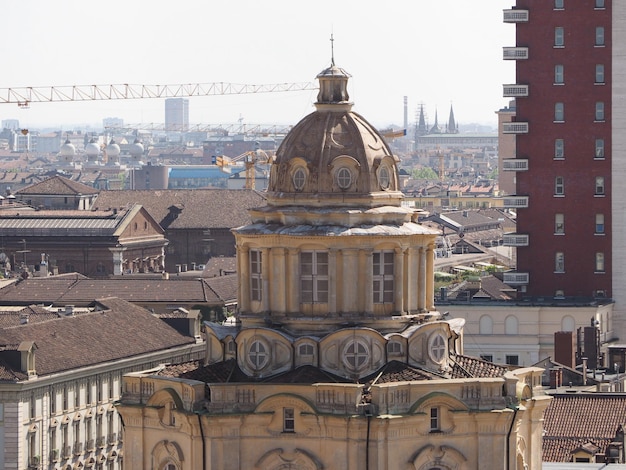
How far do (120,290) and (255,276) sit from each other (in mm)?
122757

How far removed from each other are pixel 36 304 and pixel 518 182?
3339 centimetres

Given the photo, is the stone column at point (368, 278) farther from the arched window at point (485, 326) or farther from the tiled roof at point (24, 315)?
the arched window at point (485, 326)

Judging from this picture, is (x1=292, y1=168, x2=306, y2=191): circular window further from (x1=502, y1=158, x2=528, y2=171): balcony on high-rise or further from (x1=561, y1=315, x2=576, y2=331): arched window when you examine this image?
(x1=502, y1=158, x2=528, y2=171): balcony on high-rise

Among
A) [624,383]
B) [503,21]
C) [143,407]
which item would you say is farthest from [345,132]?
[503,21]

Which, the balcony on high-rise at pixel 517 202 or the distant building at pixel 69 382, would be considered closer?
the distant building at pixel 69 382

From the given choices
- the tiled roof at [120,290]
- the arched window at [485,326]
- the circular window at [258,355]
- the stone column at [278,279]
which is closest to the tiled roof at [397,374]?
the circular window at [258,355]

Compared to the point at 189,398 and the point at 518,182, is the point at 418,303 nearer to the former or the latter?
the point at 189,398

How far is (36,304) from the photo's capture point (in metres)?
182

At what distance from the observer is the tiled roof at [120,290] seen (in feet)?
609

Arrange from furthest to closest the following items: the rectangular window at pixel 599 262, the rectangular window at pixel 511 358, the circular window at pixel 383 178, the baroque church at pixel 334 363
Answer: the rectangular window at pixel 599 262 → the rectangular window at pixel 511 358 → the circular window at pixel 383 178 → the baroque church at pixel 334 363

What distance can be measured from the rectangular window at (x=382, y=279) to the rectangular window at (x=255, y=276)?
279 centimetres

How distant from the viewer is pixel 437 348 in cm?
6912

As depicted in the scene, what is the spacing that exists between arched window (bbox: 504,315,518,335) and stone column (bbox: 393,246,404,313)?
9153cm

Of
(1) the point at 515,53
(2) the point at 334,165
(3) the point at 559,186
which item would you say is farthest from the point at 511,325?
(2) the point at 334,165
